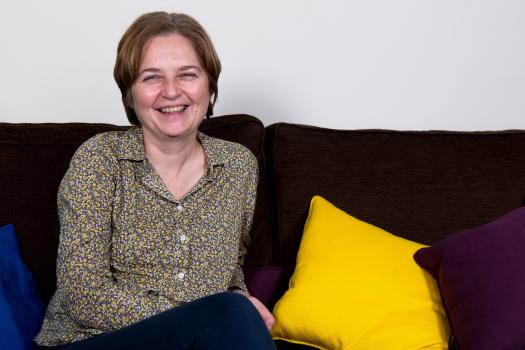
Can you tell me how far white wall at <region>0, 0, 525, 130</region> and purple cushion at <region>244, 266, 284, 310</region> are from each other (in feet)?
2.29

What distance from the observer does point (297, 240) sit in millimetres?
2014

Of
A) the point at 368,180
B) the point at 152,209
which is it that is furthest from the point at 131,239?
the point at 368,180

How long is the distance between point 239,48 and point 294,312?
41.3 inches

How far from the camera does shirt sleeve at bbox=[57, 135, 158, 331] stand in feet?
5.04

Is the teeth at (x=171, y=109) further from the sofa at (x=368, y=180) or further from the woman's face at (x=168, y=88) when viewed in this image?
the sofa at (x=368, y=180)

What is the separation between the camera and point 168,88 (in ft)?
5.46

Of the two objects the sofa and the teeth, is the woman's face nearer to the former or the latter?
the teeth

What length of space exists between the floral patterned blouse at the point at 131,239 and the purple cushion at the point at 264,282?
0.36 ft

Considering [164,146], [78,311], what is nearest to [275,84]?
[164,146]

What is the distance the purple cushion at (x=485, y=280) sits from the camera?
1.59m

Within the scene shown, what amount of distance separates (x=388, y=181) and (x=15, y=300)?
1.08 metres

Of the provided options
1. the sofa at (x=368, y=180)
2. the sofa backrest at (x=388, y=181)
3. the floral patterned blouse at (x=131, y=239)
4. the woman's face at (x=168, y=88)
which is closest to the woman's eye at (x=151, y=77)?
the woman's face at (x=168, y=88)

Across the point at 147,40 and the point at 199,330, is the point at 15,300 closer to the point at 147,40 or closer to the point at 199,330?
the point at 199,330

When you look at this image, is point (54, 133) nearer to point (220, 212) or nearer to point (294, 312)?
point (220, 212)
